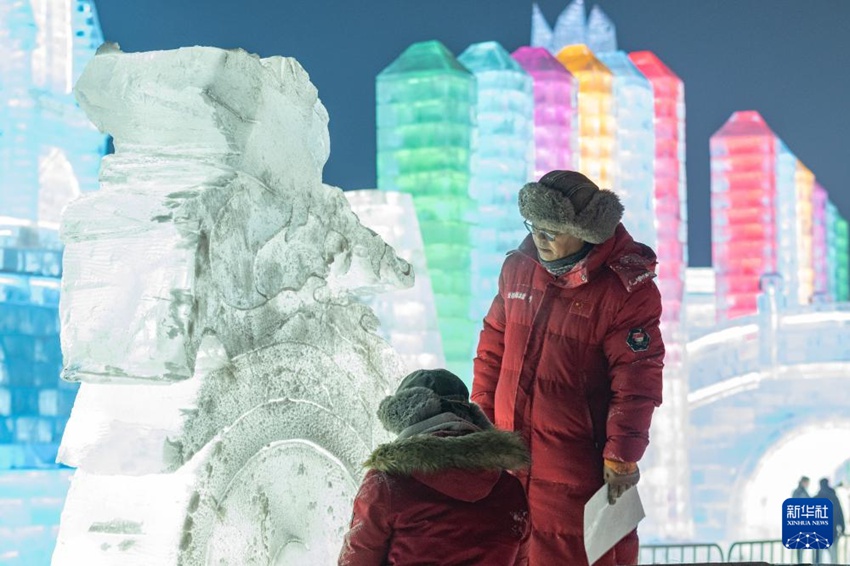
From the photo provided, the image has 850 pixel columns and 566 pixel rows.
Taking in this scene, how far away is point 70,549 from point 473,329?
21.9 feet

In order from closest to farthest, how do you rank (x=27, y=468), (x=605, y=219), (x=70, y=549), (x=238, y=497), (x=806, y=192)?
(x=70, y=549)
(x=238, y=497)
(x=605, y=219)
(x=27, y=468)
(x=806, y=192)

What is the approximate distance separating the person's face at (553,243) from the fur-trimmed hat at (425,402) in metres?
0.76

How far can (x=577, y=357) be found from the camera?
3178mm

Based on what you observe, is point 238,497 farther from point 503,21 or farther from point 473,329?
point 503,21

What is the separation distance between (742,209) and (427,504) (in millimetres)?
11649

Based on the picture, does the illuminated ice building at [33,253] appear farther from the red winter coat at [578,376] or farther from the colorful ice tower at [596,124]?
the colorful ice tower at [596,124]

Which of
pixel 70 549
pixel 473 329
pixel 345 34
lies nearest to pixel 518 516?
pixel 70 549

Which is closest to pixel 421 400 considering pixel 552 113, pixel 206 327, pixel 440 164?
pixel 206 327

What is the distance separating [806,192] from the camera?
1664cm

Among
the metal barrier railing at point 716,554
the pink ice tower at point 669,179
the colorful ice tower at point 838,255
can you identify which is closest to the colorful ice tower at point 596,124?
the pink ice tower at point 669,179

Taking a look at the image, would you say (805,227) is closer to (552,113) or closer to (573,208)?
(552,113)

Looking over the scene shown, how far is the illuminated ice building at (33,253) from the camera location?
23.2 feet

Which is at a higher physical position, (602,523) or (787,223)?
(787,223)

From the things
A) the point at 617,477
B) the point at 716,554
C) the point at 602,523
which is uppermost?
the point at 617,477
